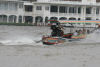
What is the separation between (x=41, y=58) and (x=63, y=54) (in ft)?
7.71

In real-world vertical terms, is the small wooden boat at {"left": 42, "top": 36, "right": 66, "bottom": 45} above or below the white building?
below

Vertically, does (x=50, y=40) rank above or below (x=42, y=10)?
below

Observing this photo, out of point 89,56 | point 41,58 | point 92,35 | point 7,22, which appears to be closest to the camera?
point 41,58

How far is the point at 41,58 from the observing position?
16.9m

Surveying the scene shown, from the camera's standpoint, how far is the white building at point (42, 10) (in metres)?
60.6

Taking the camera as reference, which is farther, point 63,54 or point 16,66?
point 63,54

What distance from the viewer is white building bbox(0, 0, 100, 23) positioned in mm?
60562

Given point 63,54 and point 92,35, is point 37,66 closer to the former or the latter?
point 63,54

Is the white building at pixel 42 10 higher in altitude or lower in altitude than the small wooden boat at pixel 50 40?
higher

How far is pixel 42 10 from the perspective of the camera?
6150cm

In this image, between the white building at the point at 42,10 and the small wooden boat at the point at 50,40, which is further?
the white building at the point at 42,10

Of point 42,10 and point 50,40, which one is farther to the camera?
point 42,10

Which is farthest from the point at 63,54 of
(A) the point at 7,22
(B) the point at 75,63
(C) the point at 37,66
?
(A) the point at 7,22

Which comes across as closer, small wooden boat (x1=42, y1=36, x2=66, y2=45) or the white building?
small wooden boat (x1=42, y1=36, x2=66, y2=45)
